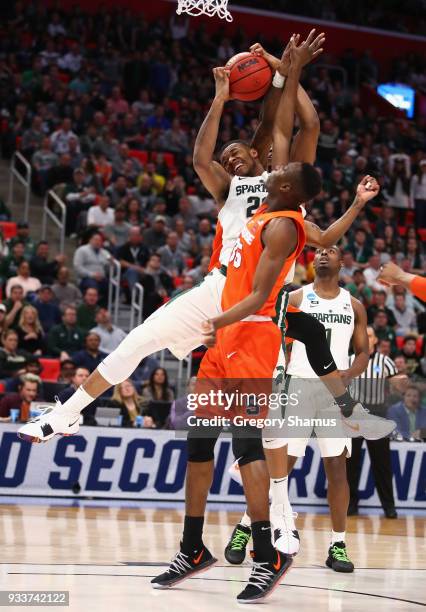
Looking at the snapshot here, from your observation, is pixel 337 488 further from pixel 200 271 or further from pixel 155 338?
pixel 200 271

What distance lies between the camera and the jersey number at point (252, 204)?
7195mm

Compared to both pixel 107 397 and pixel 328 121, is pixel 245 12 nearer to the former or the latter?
pixel 328 121

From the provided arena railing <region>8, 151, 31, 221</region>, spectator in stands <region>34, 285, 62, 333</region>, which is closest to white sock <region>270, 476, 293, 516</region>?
spectator in stands <region>34, 285, 62, 333</region>

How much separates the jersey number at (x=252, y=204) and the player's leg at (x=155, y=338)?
496 mm

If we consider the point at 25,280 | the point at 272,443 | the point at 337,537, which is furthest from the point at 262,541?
the point at 25,280

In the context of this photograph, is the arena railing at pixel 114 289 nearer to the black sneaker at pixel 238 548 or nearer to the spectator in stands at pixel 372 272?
the spectator in stands at pixel 372 272

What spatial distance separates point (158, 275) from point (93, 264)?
1.05 meters

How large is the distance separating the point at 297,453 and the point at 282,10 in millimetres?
20698

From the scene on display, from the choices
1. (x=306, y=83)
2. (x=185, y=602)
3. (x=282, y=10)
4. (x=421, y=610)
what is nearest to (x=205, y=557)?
(x=185, y=602)

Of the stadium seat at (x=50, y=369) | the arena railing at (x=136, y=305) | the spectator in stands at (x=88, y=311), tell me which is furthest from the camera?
the arena railing at (x=136, y=305)

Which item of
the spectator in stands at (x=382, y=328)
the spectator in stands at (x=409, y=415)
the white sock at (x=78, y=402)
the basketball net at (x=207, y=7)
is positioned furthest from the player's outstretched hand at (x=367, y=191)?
the spectator in stands at (x=382, y=328)

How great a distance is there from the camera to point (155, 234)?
60.7ft

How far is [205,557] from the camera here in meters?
6.86

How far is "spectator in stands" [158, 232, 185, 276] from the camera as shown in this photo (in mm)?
18359
